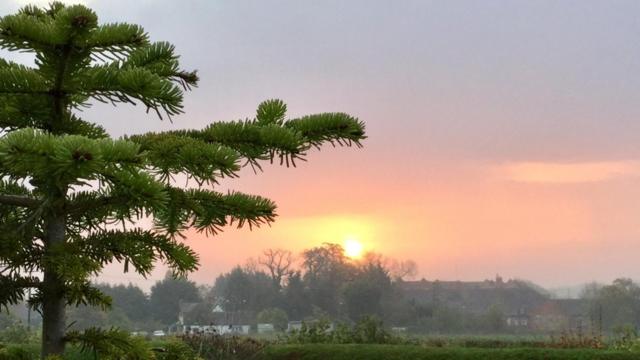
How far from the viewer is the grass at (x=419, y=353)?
16.7m

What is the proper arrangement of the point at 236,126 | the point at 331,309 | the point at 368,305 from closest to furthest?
the point at 236,126
the point at 368,305
the point at 331,309

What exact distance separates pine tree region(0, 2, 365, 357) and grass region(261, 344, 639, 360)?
14540 millimetres

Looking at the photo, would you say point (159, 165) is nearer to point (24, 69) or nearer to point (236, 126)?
point (236, 126)

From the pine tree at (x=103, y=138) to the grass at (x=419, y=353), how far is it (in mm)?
14540

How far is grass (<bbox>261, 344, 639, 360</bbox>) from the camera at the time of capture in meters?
16.7

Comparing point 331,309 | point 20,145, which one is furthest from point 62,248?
point 331,309

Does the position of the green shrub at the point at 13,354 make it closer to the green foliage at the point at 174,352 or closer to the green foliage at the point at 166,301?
the green foliage at the point at 174,352

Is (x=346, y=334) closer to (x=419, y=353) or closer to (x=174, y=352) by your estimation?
(x=419, y=353)

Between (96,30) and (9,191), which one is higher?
(96,30)

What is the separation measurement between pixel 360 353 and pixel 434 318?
39.2m

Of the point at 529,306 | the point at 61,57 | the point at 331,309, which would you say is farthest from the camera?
the point at 529,306

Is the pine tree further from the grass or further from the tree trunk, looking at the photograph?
the grass

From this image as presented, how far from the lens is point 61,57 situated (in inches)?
126

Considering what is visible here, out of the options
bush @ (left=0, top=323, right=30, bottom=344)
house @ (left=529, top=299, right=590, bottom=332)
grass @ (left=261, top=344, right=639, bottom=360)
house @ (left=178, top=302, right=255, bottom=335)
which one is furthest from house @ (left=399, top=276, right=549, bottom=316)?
grass @ (left=261, top=344, right=639, bottom=360)
